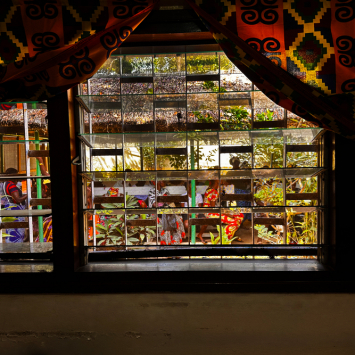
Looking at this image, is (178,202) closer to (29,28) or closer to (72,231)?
(72,231)

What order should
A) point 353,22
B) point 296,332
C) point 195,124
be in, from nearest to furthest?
point 353,22 < point 296,332 < point 195,124

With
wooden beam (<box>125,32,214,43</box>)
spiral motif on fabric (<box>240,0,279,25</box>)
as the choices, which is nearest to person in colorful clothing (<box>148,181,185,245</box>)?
wooden beam (<box>125,32,214,43</box>)

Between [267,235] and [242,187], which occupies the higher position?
[242,187]

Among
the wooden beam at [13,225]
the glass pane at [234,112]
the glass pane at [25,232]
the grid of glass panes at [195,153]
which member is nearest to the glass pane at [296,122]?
the grid of glass panes at [195,153]

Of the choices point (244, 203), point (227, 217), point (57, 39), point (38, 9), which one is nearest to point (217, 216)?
point (227, 217)

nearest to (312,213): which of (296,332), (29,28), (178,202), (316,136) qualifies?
(316,136)

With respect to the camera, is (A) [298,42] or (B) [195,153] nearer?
(A) [298,42]

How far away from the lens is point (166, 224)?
1561 millimetres

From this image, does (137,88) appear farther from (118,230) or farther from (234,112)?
(118,230)

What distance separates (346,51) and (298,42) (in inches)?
8.1

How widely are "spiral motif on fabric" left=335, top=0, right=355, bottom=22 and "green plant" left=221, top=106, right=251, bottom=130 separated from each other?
22.2 inches

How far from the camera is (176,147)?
1.54 meters

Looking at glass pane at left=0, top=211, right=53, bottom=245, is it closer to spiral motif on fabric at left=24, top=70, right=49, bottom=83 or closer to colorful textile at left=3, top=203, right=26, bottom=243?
colorful textile at left=3, top=203, right=26, bottom=243

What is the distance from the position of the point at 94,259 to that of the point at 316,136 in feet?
4.65
